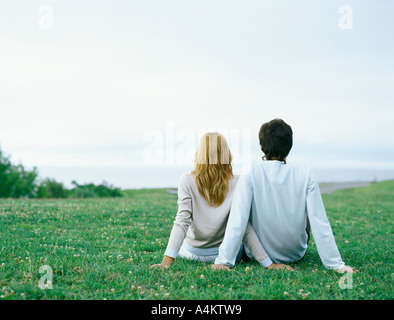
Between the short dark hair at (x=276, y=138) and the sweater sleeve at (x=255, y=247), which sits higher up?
the short dark hair at (x=276, y=138)

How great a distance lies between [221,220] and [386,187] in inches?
1364

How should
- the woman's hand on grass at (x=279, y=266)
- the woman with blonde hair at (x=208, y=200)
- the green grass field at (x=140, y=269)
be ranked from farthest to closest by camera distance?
1. the woman with blonde hair at (x=208, y=200)
2. the woman's hand on grass at (x=279, y=266)
3. the green grass field at (x=140, y=269)

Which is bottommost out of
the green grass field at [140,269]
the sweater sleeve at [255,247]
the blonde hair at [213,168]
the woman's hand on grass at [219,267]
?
the green grass field at [140,269]

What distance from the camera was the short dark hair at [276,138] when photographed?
16.7ft

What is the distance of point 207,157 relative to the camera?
541 cm

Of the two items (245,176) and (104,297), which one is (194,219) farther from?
(104,297)

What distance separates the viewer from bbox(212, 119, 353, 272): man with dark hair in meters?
5.09

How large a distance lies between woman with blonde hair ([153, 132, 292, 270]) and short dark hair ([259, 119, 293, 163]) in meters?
0.54

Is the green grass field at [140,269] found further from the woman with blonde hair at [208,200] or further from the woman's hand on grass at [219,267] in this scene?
the woman with blonde hair at [208,200]

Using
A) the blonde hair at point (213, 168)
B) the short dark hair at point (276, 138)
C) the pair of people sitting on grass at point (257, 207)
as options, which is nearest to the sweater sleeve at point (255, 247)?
the pair of people sitting on grass at point (257, 207)

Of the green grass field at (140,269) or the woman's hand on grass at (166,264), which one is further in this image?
the woman's hand on grass at (166,264)

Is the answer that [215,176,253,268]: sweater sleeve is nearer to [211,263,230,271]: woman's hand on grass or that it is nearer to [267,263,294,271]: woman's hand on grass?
[211,263,230,271]: woman's hand on grass
